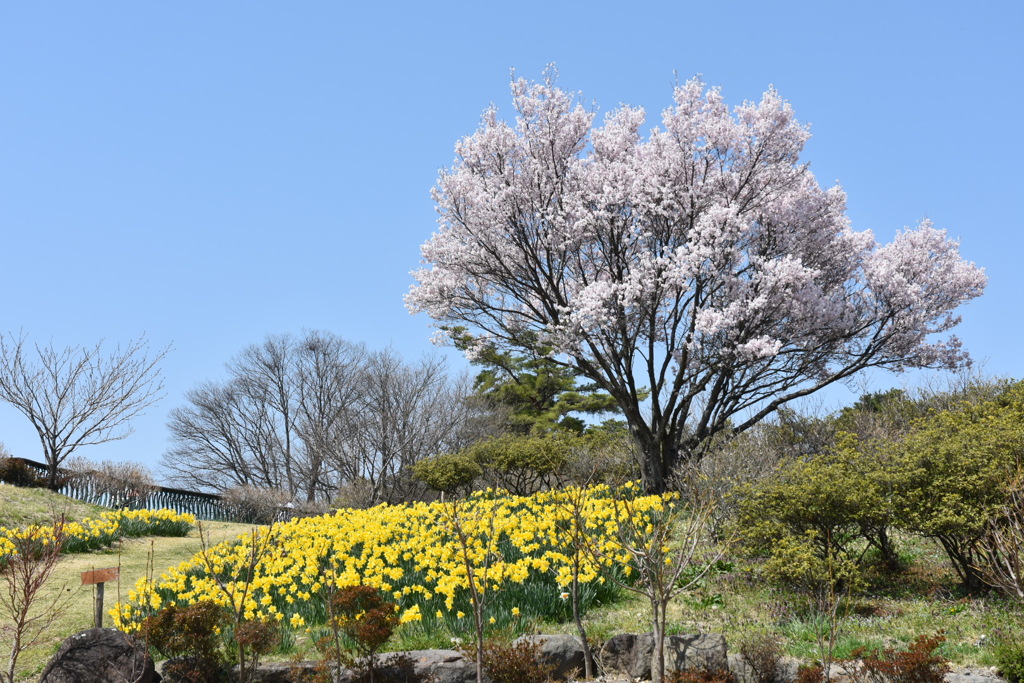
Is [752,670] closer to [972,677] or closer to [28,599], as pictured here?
[972,677]

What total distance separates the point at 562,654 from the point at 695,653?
103cm

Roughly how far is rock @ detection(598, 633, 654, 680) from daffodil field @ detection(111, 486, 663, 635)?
0.57 meters

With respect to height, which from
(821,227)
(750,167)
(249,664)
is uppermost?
(750,167)

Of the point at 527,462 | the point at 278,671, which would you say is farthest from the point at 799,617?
the point at 527,462

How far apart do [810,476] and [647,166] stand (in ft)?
29.3

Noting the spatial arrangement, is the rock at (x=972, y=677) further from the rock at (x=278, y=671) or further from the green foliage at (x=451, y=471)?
the green foliage at (x=451, y=471)

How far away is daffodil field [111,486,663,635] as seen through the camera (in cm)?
686

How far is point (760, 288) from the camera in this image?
48.4 feet

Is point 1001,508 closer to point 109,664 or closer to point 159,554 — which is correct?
point 109,664

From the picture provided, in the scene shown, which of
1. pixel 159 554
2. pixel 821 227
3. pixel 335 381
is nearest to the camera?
pixel 159 554

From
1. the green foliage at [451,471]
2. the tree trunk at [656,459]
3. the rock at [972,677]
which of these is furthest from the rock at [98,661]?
the green foliage at [451,471]

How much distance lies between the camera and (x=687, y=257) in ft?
46.5

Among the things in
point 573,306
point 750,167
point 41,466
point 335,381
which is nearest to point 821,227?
point 750,167

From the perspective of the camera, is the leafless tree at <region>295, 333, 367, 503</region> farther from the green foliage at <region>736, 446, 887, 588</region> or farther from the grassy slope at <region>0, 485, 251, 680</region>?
the green foliage at <region>736, 446, 887, 588</region>
